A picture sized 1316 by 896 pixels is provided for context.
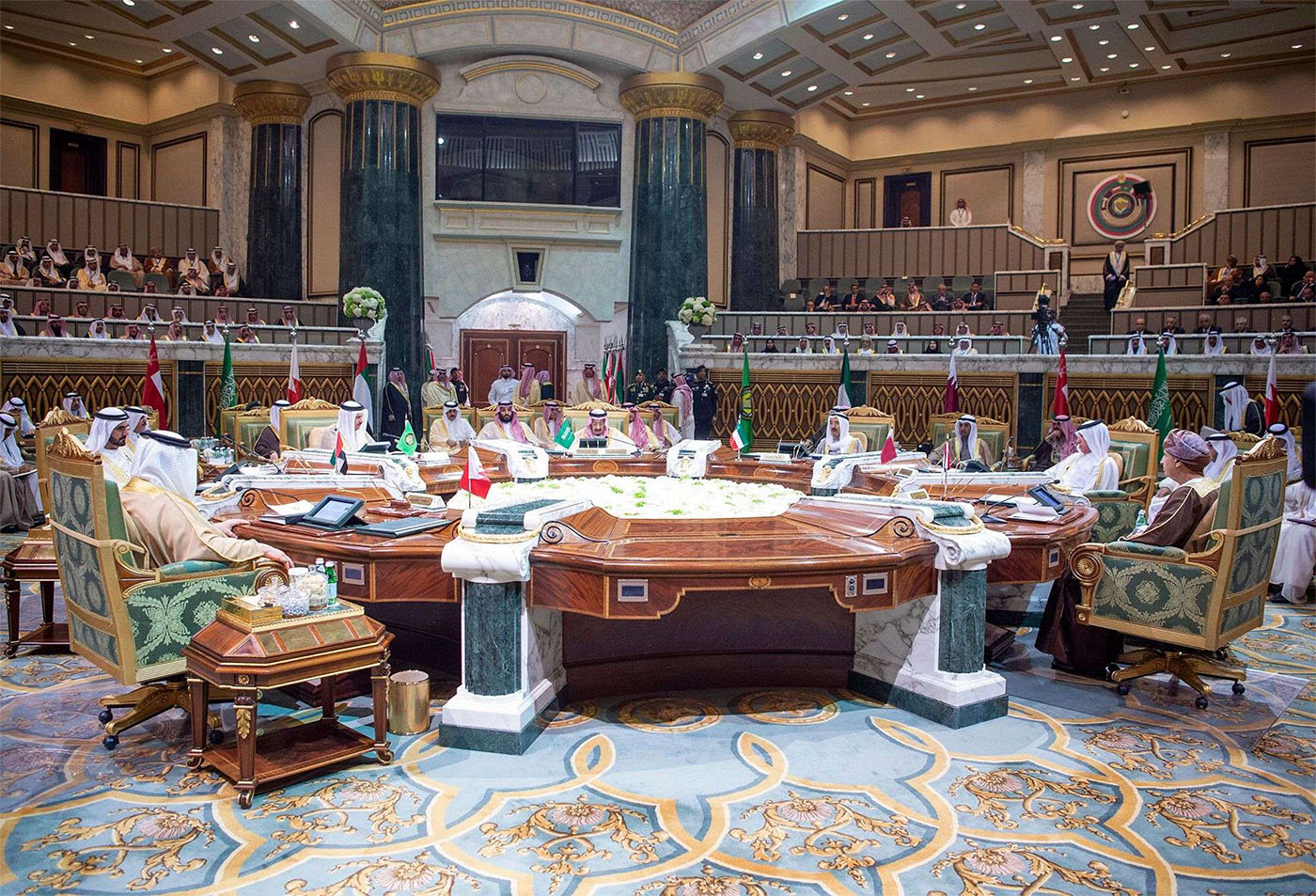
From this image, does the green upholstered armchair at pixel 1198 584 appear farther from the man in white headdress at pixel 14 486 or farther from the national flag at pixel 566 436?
the man in white headdress at pixel 14 486

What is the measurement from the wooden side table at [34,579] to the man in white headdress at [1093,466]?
5826 millimetres

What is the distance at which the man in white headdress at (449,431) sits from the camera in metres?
9.06

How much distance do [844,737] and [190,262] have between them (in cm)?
1550

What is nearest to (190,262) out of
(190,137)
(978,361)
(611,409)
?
(190,137)

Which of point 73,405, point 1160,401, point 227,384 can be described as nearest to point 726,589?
point 73,405

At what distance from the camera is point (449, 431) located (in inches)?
A: 366

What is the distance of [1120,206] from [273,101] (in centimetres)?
1573

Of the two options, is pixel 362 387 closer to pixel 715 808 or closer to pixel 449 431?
pixel 449 431

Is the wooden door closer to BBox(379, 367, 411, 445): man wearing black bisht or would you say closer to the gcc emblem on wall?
BBox(379, 367, 411, 445): man wearing black bisht

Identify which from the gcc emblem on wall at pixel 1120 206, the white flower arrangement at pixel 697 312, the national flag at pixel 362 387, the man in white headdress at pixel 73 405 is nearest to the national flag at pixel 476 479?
the national flag at pixel 362 387

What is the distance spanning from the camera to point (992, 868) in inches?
112

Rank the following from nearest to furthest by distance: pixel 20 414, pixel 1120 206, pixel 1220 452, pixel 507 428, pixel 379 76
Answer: pixel 1220 452, pixel 507 428, pixel 20 414, pixel 379 76, pixel 1120 206

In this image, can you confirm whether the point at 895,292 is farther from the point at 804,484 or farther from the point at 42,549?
the point at 42,549

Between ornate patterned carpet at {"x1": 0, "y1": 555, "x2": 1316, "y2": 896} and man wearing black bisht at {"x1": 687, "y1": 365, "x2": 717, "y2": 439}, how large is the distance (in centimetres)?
1044
